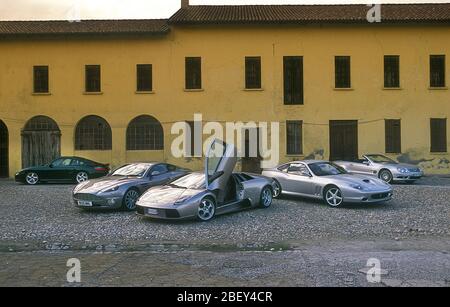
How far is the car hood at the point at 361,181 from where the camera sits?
43.0 feet

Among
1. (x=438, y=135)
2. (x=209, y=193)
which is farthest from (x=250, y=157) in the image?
(x=209, y=193)

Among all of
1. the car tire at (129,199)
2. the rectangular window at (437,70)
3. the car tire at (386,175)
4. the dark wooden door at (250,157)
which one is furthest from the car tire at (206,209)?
the rectangular window at (437,70)

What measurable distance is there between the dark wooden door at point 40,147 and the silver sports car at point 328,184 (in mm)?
15136

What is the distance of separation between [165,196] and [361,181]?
5.32 meters

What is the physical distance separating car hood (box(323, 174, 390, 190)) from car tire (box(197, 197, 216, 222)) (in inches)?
147

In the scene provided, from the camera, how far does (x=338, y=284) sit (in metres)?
6.10

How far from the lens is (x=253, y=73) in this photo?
87.3 feet

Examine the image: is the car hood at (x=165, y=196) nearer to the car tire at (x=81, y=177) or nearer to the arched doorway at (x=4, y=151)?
the car tire at (x=81, y=177)

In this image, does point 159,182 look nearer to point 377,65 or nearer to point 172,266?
point 172,266

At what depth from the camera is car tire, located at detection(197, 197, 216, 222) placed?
36.9 ft

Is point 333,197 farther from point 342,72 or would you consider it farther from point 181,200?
point 342,72

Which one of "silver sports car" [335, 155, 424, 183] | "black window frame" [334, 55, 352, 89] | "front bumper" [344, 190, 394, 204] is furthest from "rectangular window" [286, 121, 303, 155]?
"front bumper" [344, 190, 394, 204]
